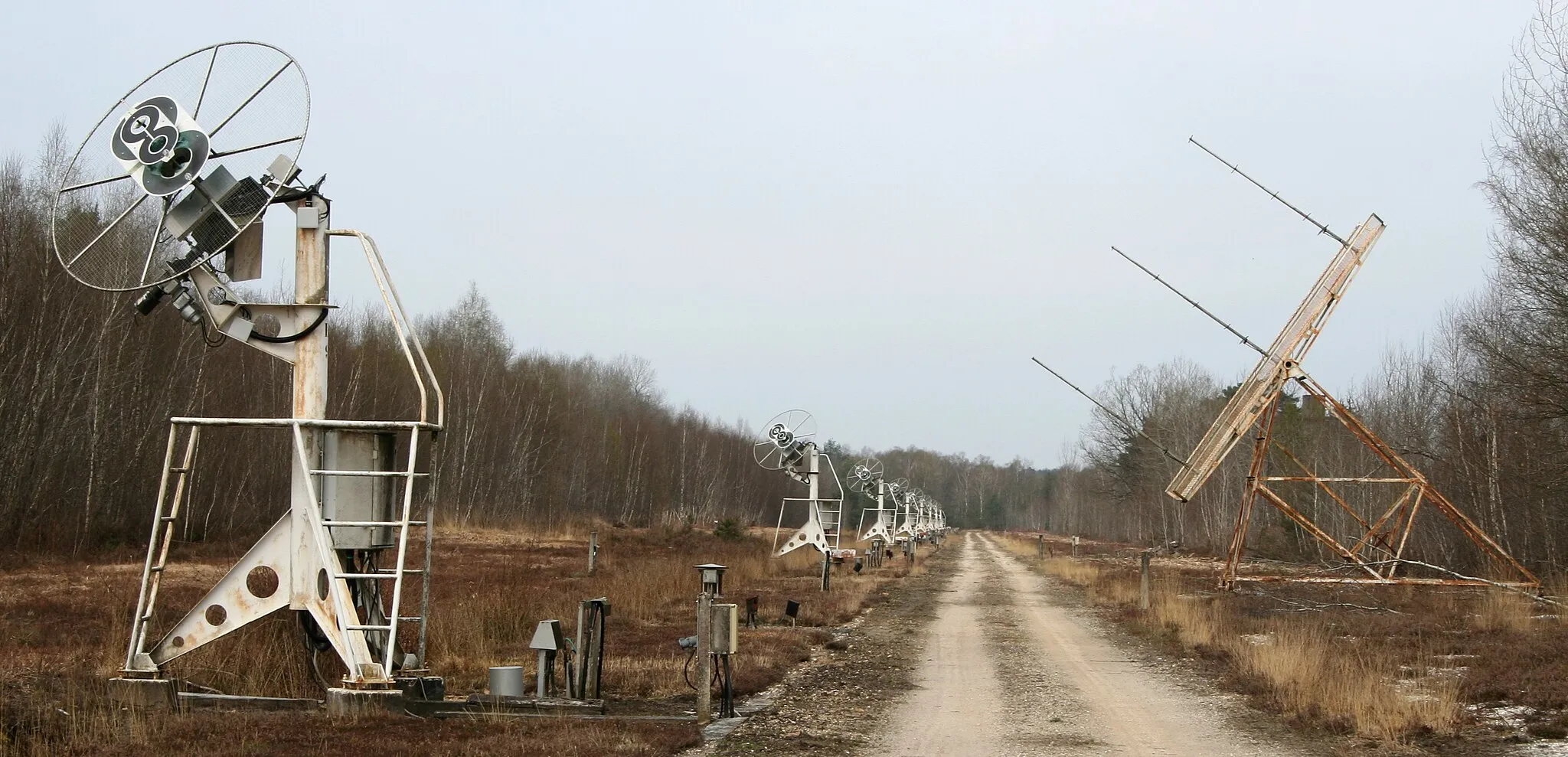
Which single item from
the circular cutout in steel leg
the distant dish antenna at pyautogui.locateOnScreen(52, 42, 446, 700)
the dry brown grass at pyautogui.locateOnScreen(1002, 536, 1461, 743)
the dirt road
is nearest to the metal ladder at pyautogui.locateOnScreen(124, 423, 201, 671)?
the distant dish antenna at pyautogui.locateOnScreen(52, 42, 446, 700)

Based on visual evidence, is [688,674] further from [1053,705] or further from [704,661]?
[1053,705]

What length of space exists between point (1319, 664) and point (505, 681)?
872cm

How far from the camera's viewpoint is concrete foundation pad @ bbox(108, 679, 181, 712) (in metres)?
10.6

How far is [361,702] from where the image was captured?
34.8ft

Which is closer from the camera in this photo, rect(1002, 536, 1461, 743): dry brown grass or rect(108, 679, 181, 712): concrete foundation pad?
rect(108, 679, 181, 712): concrete foundation pad

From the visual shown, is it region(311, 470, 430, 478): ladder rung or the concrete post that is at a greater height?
region(311, 470, 430, 478): ladder rung

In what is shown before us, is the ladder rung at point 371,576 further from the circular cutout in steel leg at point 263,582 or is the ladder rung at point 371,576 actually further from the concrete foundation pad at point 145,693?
the circular cutout in steel leg at point 263,582

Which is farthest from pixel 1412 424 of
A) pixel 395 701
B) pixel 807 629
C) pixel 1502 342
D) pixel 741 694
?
pixel 395 701

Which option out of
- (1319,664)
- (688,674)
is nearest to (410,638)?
(688,674)

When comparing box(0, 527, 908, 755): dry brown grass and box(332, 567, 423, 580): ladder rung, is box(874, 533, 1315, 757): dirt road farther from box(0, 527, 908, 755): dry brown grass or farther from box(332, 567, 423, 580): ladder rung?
box(332, 567, 423, 580): ladder rung

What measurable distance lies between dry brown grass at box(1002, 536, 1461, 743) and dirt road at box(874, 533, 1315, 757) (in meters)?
0.69

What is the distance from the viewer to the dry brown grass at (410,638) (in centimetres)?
946

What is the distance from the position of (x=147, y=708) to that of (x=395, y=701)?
2.02m

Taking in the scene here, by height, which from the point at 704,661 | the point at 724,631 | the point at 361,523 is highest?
the point at 361,523
